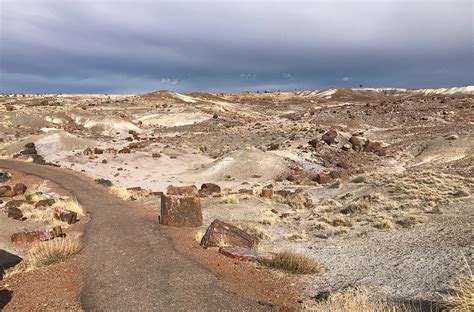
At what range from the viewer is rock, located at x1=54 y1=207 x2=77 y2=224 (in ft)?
52.3

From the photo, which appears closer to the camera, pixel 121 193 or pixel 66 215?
pixel 66 215

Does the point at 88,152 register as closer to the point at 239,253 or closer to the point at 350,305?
the point at 239,253

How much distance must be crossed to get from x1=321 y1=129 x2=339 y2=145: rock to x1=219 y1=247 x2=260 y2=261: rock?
2854cm

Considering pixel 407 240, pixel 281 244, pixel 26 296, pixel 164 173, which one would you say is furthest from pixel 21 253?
pixel 164 173

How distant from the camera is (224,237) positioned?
1223 cm

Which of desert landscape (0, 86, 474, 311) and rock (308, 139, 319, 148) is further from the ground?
rock (308, 139, 319, 148)

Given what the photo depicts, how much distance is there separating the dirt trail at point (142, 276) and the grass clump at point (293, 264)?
177 cm

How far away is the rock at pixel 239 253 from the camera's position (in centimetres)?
1082

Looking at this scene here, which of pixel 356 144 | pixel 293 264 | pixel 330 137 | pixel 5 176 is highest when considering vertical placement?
pixel 330 137

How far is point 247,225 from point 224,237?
4.17 meters

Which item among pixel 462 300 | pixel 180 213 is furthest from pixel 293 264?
pixel 180 213

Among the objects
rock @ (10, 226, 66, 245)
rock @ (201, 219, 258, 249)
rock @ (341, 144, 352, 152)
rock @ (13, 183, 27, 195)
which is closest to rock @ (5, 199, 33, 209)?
rock @ (13, 183, 27, 195)

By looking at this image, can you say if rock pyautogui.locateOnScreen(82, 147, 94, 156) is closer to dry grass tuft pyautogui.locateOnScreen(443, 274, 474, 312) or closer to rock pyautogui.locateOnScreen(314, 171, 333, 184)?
rock pyautogui.locateOnScreen(314, 171, 333, 184)

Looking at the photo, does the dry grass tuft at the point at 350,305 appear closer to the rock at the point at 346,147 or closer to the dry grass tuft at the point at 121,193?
the dry grass tuft at the point at 121,193
